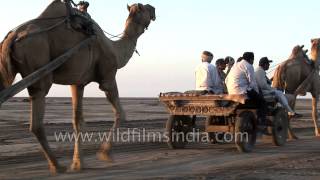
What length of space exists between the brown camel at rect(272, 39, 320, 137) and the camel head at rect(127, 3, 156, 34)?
237 inches

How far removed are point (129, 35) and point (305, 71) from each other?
23.9 ft

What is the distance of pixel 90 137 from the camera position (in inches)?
664

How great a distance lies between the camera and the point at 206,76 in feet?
46.8

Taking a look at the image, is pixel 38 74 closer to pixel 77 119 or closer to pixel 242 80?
pixel 77 119

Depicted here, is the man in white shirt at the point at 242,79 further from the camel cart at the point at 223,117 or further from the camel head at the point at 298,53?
the camel head at the point at 298,53

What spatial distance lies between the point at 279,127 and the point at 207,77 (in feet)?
7.07

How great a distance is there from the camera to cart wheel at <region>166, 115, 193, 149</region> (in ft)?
46.0

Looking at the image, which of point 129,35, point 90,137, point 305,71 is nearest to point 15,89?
point 129,35

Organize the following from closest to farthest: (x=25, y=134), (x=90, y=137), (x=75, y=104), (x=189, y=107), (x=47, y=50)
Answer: (x=47, y=50)
(x=75, y=104)
(x=189, y=107)
(x=90, y=137)
(x=25, y=134)

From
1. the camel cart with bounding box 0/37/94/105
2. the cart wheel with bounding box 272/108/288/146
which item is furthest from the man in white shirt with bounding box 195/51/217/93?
the camel cart with bounding box 0/37/94/105

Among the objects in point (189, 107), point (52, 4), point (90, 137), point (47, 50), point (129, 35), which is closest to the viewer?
point (47, 50)

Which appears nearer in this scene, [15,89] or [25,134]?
[15,89]

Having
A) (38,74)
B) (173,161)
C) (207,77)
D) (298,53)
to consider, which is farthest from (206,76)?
(38,74)

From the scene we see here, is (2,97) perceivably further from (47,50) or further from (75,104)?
(75,104)
